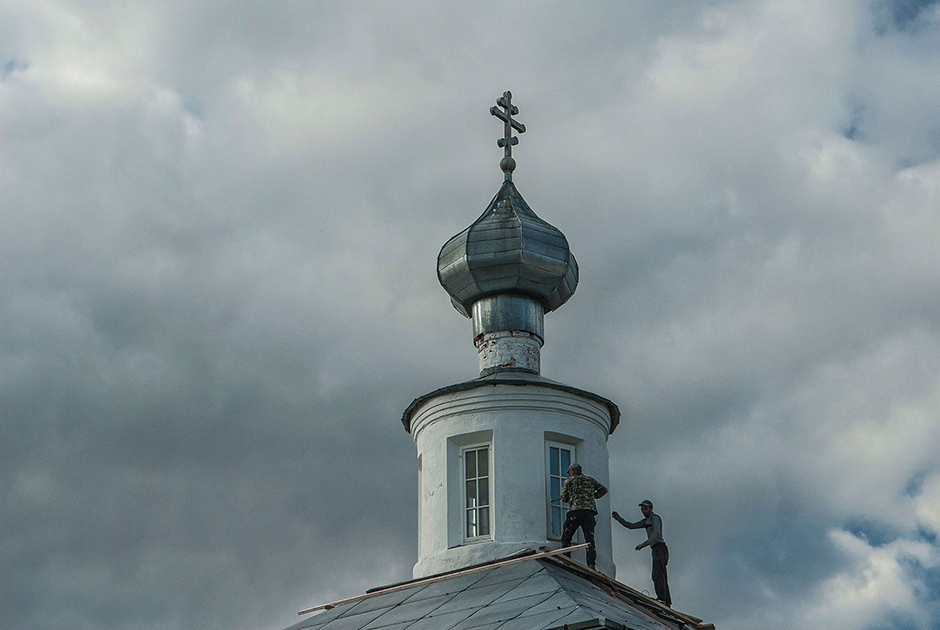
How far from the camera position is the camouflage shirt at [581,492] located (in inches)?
770

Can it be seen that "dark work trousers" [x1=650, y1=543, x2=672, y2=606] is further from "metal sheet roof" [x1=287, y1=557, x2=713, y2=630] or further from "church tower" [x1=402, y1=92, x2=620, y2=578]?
"church tower" [x1=402, y1=92, x2=620, y2=578]

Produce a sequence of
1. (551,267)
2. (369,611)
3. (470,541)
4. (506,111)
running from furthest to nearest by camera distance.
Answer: (506,111), (551,267), (470,541), (369,611)

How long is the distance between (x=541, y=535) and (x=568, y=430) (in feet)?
5.65

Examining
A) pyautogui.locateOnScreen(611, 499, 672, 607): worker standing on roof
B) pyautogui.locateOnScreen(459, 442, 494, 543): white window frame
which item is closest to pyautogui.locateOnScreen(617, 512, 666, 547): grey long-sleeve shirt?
pyautogui.locateOnScreen(611, 499, 672, 607): worker standing on roof

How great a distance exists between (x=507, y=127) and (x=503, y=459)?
19.8 feet

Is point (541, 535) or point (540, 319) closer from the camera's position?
point (541, 535)

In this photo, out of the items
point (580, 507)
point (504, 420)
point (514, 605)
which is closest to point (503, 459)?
point (504, 420)

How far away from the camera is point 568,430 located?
21156 millimetres

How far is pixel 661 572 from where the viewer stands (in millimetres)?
19797

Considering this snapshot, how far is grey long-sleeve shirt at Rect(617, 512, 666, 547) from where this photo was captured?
19969mm

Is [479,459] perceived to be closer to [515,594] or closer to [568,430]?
[568,430]

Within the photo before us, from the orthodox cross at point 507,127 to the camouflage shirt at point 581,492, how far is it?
582 centimetres

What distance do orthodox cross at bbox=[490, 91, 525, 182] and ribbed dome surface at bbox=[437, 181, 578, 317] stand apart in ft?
3.51

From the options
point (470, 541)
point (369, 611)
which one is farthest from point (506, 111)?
point (369, 611)
